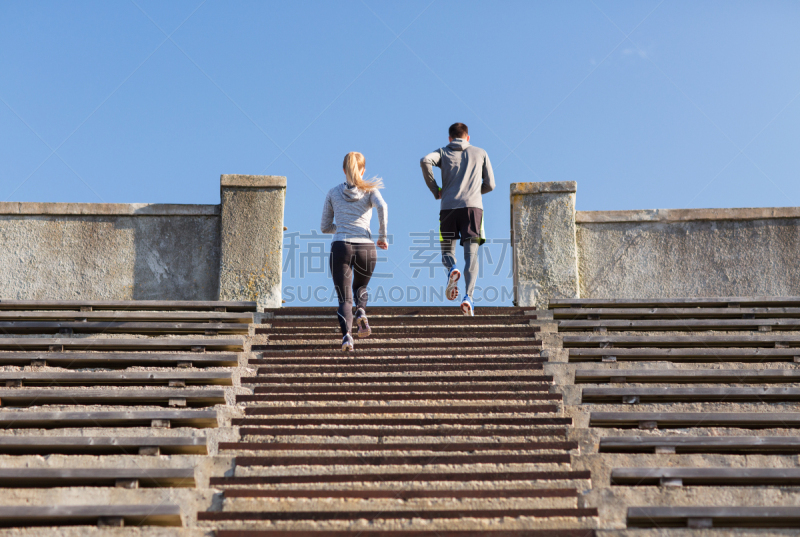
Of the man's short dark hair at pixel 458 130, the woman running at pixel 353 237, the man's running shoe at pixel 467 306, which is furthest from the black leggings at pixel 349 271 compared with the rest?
the man's short dark hair at pixel 458 130

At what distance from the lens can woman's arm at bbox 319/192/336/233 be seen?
238 inches

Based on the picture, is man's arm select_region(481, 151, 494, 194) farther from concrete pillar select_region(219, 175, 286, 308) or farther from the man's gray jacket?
concrete pillar select_region(219, 175, 286, 308)

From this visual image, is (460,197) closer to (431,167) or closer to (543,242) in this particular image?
(431,167)

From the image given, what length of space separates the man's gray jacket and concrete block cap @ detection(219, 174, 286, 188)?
1652 millimetres

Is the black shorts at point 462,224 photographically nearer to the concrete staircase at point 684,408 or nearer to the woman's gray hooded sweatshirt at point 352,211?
the woman's gray hooded sweatshirt at point 352,211

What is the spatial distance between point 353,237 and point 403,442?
1877mm

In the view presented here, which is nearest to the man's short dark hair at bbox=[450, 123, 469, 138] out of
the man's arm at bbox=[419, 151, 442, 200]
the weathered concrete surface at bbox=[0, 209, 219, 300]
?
the man's arm at bbox=[419, 151, 442, 200]

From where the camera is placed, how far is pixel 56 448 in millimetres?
4375

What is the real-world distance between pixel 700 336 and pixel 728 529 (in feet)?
7.64

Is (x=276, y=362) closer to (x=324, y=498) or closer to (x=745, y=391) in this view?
(x=324, y=498)

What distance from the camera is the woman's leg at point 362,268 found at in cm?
579

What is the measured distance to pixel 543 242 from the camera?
7516 mm

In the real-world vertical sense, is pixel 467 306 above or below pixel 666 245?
below

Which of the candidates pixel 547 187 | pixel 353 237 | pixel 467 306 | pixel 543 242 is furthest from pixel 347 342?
pixel 547 187
